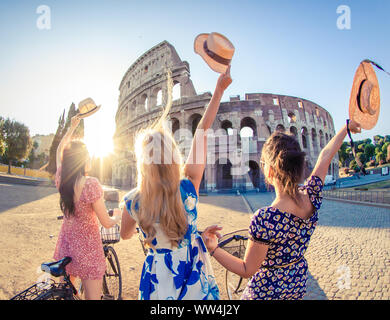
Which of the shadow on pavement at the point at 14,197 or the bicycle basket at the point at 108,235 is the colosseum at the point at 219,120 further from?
the bicycle basket at the point at 108,235

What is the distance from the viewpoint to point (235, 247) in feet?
7.82

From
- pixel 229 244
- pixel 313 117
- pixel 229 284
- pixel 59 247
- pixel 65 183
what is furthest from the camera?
pixel 313 117

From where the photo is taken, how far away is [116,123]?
3497cm

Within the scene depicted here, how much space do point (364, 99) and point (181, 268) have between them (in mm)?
1701

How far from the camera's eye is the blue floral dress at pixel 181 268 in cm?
113

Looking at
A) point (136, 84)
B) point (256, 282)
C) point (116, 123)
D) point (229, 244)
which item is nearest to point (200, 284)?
point (256, 282)

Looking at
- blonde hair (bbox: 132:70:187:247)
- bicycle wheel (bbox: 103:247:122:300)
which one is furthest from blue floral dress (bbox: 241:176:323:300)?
bicycle wheel (bbox: 103:247:122:300)

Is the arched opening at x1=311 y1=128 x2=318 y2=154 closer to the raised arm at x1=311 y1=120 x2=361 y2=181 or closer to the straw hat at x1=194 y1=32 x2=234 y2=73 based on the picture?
the raised arm at x1=311 y1=120 x2=361 y2=181

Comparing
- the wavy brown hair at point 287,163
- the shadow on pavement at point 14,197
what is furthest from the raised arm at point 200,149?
the shadow on pavement at point 14,197

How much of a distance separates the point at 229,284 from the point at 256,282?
5.18 ft

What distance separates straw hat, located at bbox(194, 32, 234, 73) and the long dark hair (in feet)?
4.75

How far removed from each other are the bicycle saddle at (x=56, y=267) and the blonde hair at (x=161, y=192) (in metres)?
1.14

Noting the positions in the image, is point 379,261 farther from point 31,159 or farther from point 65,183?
point 31,159

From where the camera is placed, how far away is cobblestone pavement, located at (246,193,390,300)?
300cm
